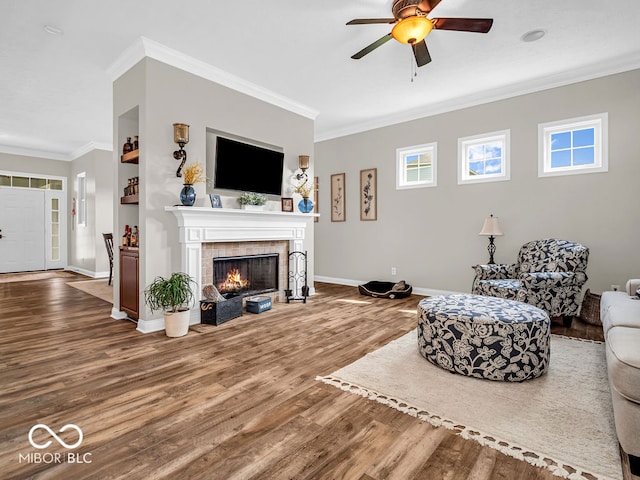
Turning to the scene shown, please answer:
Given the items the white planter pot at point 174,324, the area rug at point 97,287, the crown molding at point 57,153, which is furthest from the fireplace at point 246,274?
the crown molding at point 57,153

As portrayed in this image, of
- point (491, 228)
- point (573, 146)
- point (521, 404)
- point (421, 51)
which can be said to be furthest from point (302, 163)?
point (521, 404)

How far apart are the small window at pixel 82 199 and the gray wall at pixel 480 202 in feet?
17.5

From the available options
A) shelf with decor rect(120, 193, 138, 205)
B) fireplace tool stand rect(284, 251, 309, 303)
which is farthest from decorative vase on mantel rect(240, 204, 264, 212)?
shelf with decor rect(120, 193, 138, 205)

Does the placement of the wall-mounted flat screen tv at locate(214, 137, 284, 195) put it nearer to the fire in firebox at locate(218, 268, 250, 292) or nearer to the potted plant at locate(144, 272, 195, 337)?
the fire in firebox at locate(218, 268, 250, 292)

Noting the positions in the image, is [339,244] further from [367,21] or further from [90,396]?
[90,396]

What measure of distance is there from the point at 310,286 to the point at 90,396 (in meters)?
3.51

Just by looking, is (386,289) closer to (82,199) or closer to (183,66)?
(183,66)

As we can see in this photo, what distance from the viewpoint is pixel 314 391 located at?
7.08 ft

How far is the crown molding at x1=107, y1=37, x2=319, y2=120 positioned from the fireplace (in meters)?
2.11

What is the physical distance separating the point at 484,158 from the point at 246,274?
3771 mm

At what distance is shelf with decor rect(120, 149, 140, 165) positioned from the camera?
3.60m

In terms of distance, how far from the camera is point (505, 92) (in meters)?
4.64

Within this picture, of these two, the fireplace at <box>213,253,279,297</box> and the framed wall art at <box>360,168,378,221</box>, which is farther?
the framed wall art at <box>360,168,378,221</box>

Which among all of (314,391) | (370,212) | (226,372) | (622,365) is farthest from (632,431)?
(370,212)
